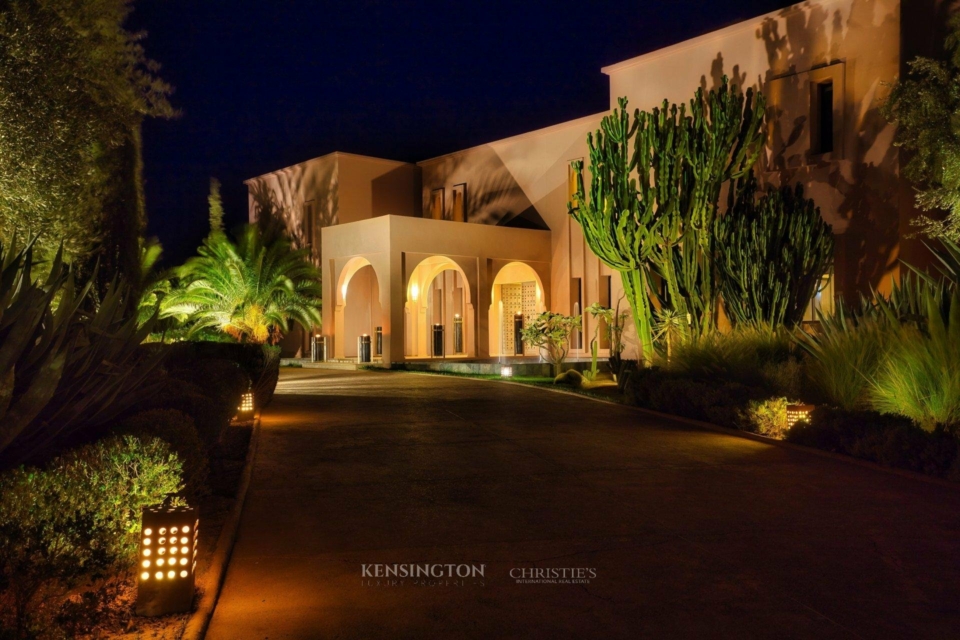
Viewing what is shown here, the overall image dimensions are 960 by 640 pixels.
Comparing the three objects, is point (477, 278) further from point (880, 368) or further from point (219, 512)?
point (219, 512)

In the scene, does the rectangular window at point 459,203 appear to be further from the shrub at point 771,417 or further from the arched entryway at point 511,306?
the shrub at point 771,417

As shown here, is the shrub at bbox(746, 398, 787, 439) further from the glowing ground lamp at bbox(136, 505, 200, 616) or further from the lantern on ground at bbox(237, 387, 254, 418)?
the glowing ground lamp at bbox(136, 505, 200, 616)

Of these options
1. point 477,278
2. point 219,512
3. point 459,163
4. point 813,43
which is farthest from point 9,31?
point 459,163

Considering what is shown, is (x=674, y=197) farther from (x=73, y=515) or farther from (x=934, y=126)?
(x=73, y=515)

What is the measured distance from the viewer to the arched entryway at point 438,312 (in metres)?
28.2

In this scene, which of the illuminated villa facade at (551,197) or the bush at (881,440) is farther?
Result: the illuminated villa facade at (551,197)

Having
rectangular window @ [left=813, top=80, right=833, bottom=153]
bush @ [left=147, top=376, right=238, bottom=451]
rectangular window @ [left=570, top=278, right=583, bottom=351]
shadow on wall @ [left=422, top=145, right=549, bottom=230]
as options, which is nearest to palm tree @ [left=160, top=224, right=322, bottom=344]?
shadow on wall @ [left=422, top=145, right=549, bottom=230]

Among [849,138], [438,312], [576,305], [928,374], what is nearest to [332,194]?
[438,312]

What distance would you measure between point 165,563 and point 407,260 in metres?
21.7

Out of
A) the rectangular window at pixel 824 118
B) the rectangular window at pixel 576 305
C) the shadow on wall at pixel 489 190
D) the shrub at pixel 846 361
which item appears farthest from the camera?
the shadow on wall at pixel 489 190

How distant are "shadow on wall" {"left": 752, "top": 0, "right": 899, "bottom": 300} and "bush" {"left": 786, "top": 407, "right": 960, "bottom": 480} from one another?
31.6ft

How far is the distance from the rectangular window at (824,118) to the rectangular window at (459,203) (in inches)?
590

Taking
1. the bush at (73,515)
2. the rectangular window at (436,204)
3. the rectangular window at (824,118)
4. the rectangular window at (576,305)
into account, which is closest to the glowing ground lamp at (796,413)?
the bush at (73,515)

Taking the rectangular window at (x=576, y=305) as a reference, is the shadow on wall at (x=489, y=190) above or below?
above
